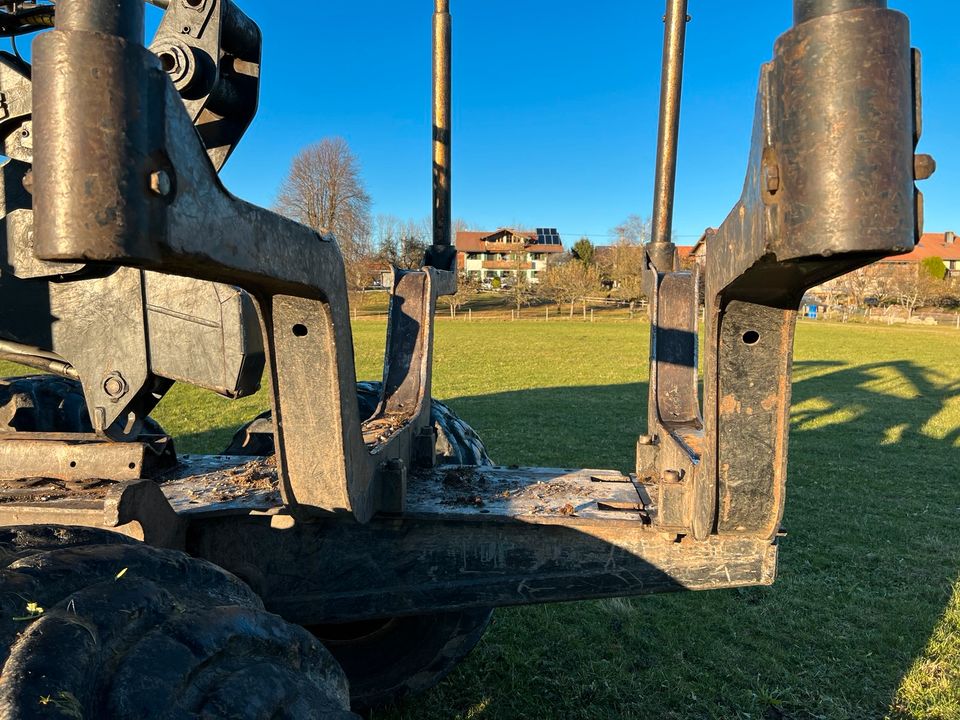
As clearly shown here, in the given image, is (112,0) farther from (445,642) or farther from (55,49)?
(445,642)

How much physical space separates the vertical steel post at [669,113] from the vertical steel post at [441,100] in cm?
81

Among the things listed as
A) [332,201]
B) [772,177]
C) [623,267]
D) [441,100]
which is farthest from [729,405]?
[623,267]

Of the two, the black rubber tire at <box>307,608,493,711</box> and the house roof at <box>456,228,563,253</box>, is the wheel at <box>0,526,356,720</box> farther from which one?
the house roof at <box>456,228,563,253</box>

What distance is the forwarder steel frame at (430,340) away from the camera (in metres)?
0.95

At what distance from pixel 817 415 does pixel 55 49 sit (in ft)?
32.7

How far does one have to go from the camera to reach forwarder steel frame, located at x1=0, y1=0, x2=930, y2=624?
0.95 meters

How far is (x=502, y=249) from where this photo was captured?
80.0 meters

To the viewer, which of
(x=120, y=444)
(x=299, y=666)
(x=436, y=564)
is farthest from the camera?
(x=120, y=444)

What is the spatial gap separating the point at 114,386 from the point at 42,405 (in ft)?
3.42

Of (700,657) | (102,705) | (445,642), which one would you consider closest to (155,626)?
(102,705)

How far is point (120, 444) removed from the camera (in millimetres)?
2238

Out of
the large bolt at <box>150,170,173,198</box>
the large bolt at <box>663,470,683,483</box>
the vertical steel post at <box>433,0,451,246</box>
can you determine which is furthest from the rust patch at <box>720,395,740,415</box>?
the vertical steel post at <box>433,0,451,246</box>

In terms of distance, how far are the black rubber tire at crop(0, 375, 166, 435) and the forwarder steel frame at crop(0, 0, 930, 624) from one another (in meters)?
0.95

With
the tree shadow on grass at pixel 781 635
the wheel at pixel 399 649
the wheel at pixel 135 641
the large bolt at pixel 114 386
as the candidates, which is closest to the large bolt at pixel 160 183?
the wheel at pixel 135 641
